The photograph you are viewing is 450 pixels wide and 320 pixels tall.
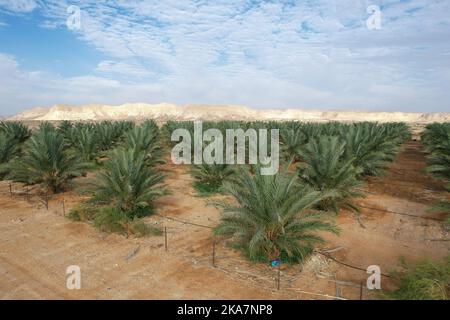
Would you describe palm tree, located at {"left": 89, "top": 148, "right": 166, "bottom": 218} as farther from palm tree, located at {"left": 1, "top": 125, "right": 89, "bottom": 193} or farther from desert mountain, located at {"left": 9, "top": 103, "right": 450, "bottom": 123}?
desert mountain, located at {"left": 9, "top": 103, "right": 450, "bottom": 123}

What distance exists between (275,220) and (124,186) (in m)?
3.62

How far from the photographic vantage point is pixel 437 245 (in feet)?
21.8

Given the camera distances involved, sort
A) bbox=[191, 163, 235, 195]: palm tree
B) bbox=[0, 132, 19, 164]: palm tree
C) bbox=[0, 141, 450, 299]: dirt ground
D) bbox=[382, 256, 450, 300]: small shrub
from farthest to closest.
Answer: bbox=[0, 132, 19, 164]: palm tree → bbox=[191, 163, 235, 195]: palm tree → bbox=[0, 141, 450, 299]: dirt ground → bbox=[382, 256, 450, 300]: small shrub

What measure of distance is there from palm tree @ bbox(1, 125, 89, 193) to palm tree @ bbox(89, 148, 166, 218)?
275cm

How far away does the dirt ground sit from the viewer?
476 centimetres

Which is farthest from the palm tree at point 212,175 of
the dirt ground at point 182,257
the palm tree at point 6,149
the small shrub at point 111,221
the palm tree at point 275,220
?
the palm tree at point 6,149

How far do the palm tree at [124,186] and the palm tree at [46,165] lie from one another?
275cm

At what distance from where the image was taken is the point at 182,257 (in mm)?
5910

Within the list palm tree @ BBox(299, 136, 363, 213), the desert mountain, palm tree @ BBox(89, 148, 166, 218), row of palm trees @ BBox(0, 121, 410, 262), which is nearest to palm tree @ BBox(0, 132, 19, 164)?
row of palm trees @ BBox(0, 121, 410, 262)

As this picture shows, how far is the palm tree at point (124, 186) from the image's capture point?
7379 millimetres

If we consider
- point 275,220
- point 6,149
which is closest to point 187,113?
point 6,149

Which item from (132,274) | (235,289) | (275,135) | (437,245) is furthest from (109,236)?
(275,135)

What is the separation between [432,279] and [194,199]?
22.5 feet

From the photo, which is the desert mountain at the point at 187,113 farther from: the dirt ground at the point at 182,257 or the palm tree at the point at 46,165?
the dirt ground at the point at 182,257
